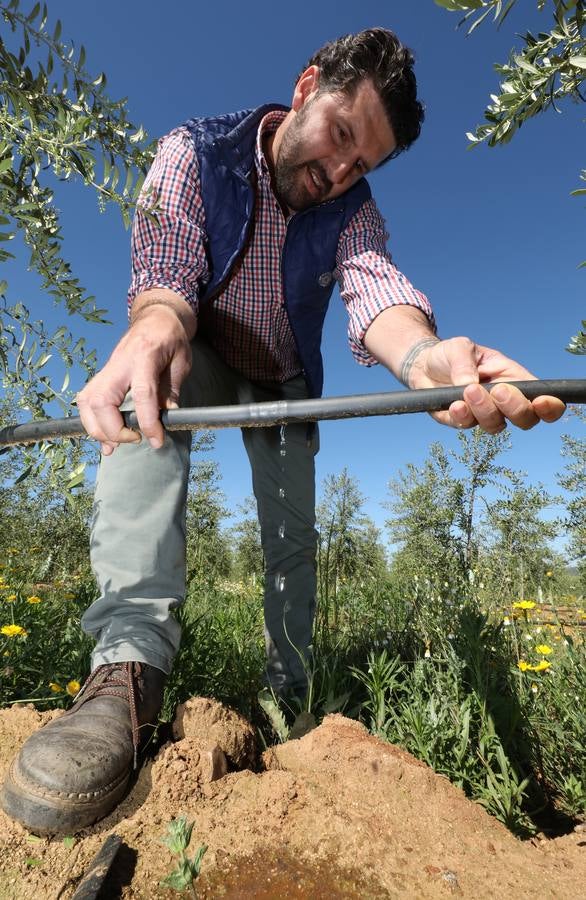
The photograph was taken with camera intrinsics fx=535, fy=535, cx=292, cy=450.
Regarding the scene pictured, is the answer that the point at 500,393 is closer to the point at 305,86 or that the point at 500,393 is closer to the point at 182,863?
the point at 182,863

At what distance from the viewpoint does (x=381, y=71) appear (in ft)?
9.04

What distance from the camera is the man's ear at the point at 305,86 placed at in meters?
2.85

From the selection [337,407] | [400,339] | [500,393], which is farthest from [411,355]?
[337,407]

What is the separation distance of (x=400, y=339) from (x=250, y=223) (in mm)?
1180

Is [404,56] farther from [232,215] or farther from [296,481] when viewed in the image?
[296,481]

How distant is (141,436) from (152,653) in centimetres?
87

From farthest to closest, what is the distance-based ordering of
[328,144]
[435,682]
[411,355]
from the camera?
1. [328,144]
2. [435,682]
3. [411,355]

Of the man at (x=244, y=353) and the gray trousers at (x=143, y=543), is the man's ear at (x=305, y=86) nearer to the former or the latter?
the man at (x=244, y=353)

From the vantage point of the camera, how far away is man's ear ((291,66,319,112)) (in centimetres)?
285

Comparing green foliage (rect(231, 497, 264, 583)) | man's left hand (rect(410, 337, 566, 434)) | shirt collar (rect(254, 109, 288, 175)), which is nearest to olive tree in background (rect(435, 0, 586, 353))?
man's left hand (rect(410, 337, 566, 434))

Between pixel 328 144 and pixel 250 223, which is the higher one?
pixel 328 144

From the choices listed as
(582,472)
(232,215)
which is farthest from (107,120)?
(582,472)

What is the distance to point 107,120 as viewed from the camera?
5.18 ft

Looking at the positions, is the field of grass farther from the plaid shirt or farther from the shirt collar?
the shirt collar
